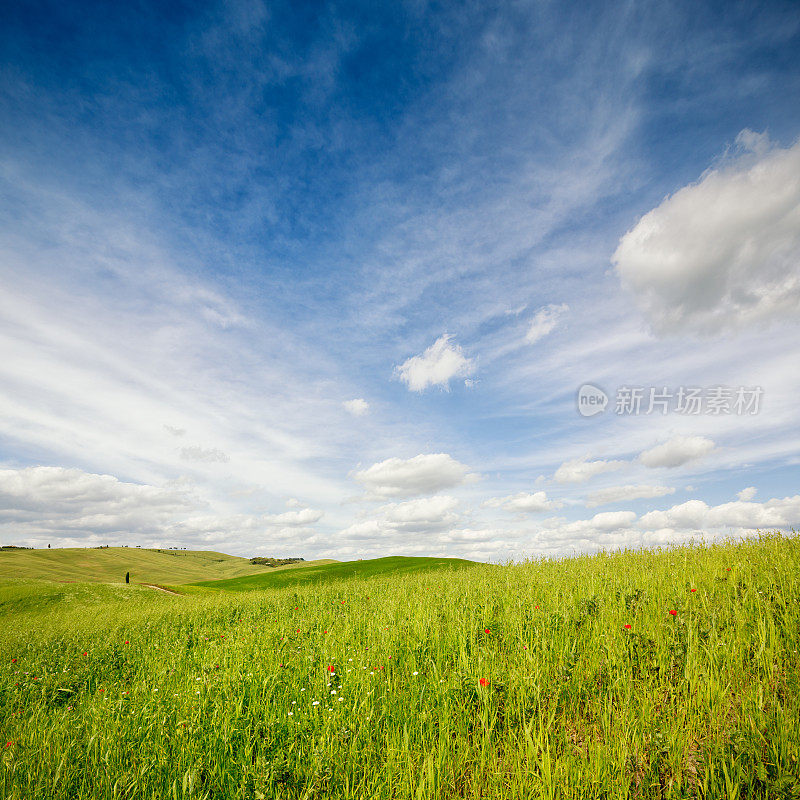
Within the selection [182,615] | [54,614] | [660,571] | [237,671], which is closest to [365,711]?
[237,671]

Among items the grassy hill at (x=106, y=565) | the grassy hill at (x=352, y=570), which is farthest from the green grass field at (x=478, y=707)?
the grassy hill at (x=106, y=565)

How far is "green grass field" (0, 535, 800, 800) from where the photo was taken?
11.6 ft

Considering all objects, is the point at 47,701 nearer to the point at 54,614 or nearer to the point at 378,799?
the point at 378,799

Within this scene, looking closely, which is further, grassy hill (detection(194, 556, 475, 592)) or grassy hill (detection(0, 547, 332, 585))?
grassy hill (detection(0, 547, 332, 585))

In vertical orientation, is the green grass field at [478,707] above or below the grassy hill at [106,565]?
above

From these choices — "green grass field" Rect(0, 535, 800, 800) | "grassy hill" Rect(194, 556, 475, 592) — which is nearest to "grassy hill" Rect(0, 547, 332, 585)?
"grassy hill" Rect(194, 556, 475, 592)

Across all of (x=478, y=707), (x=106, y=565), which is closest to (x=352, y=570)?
(x=478, y=707)

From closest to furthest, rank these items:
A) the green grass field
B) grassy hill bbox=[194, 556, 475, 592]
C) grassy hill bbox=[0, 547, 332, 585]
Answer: the green grass field → grassy hill bbox=[194, 556, 475, 592] → grassy hill bbox=[0, 547, 332, 585]

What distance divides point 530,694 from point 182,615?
15.8 meters

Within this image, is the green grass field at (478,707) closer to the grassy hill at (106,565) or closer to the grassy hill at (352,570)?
the grassy hill at (352,570)

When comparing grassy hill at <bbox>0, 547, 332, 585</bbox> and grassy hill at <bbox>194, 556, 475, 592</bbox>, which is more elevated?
grassy hill at <bbox>194, 556, 475, 592</bbox>

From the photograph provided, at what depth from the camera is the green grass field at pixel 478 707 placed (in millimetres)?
3543

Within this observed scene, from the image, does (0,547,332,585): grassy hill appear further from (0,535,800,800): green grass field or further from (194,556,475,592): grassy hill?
(0,535,800,800): green grass field

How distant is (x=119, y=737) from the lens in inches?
191
